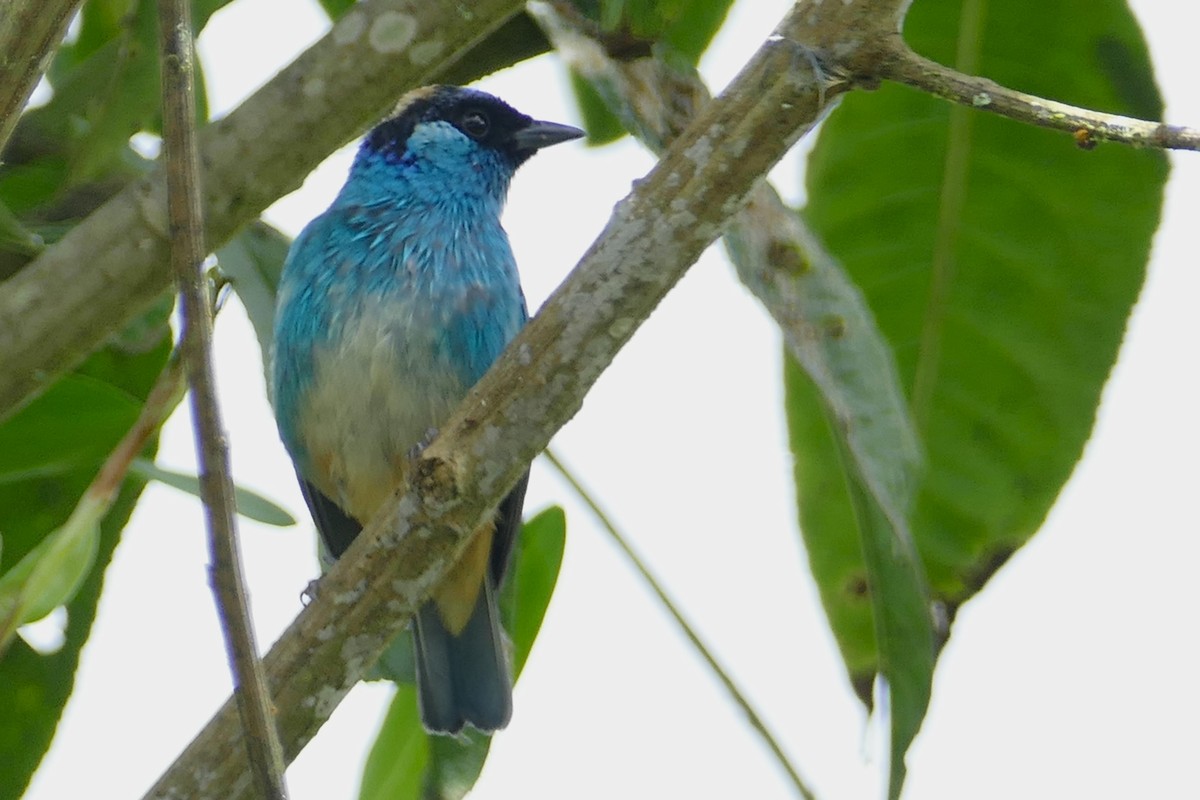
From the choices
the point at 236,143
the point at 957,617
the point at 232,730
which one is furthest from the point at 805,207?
the point at 232,730

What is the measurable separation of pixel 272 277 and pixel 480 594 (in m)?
1.02

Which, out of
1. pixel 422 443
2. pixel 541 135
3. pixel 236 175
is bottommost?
pixel 422 443

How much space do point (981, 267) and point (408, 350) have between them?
48.6 inches

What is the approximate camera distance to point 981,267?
3475 millimetres

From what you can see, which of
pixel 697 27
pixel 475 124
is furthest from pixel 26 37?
pixel 475 124

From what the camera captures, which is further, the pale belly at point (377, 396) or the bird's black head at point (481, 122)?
the bird's black head at point (481, 122)

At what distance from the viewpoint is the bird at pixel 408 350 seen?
3.64m

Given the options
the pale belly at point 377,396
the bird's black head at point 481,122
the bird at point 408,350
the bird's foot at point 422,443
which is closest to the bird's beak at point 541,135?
the bird's black head at point 481,122

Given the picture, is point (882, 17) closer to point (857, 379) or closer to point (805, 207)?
point (857, 379)

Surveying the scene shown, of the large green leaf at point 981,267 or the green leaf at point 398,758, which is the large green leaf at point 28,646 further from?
the large green leaf at point 981,267

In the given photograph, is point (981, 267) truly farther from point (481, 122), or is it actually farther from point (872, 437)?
point (481, 122)

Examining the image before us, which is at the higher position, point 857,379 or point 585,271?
point 585,271

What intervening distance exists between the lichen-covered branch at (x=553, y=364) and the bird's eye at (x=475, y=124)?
200cm

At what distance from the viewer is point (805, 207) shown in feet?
11.6
